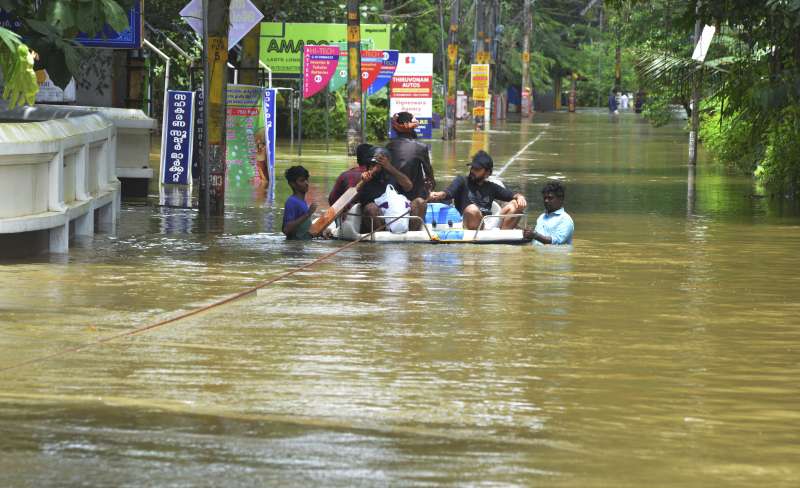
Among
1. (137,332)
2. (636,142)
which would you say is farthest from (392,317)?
(636,142)

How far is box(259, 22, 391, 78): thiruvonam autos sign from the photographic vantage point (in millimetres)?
47844

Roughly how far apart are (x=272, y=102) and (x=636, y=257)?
15177mm

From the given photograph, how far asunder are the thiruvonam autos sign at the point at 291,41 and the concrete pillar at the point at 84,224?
3076cm

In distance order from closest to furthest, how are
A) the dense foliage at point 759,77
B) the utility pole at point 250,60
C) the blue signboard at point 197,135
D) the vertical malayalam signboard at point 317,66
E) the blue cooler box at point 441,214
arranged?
1. the blue cooler box at point 441,214
2. the dense foliage at point 759,77
3. the blue signboard at point 197,135
4. the utility pole at point 250,60
5. the vertical malayalam signboard at point 317,66

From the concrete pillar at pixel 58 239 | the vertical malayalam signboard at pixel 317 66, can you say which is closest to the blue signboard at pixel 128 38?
the concrete pillar at pixel 58 239

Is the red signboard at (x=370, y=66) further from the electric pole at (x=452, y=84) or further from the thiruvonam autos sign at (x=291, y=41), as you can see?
the electric pole at (x=452, y=84)

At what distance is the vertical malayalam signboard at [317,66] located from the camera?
41906 millimetres

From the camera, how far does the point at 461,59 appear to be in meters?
89.7

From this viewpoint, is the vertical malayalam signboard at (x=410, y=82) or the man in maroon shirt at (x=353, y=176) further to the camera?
the vertical malayalam signboard at (x=410, y=82)

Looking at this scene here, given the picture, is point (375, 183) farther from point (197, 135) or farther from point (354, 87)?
point (354, 87)

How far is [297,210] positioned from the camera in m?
17.5

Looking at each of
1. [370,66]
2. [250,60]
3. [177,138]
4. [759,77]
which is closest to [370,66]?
[370,66]

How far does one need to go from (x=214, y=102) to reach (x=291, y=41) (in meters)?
27.6

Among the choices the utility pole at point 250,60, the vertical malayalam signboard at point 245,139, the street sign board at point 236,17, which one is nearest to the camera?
the street sign board at point 236,17
